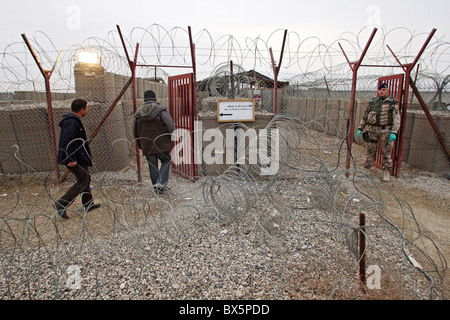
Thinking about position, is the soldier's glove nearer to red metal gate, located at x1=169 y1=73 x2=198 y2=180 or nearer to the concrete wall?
red metal gate, located at x1=169 y1=73 x2=198 y2=180

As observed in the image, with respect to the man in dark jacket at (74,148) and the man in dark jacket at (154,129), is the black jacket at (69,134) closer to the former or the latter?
the man in dark jacket at (74,148)

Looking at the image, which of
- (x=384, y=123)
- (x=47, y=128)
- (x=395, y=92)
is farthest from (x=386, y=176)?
(x=47, y=128)

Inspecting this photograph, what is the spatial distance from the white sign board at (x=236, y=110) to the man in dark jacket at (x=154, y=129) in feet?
3.44

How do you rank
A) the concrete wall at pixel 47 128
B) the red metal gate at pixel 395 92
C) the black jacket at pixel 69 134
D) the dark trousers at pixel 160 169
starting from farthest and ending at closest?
the concrete wall at pixel 47 128
the red metal gate at pixel 395 92
the dark trousers at pixel 160 169
the black jacket at pixel 69 134

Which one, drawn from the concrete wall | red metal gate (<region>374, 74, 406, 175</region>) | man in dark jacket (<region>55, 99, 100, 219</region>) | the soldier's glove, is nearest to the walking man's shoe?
red metal gate (<region>374, 74, 406, 175</region>)

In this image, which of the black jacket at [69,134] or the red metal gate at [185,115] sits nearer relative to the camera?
the black jacket at [69,134]

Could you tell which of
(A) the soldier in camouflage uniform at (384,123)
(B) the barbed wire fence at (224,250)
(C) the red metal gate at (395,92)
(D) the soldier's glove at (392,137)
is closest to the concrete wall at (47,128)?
(B) the barbed wire fence at (224,250)

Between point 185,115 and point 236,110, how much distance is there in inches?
38.6

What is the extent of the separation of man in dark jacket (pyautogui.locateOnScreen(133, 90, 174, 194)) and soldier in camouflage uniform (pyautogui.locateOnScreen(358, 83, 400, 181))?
3987 millimetres

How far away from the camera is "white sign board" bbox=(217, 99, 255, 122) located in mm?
5418

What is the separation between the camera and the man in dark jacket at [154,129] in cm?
473
